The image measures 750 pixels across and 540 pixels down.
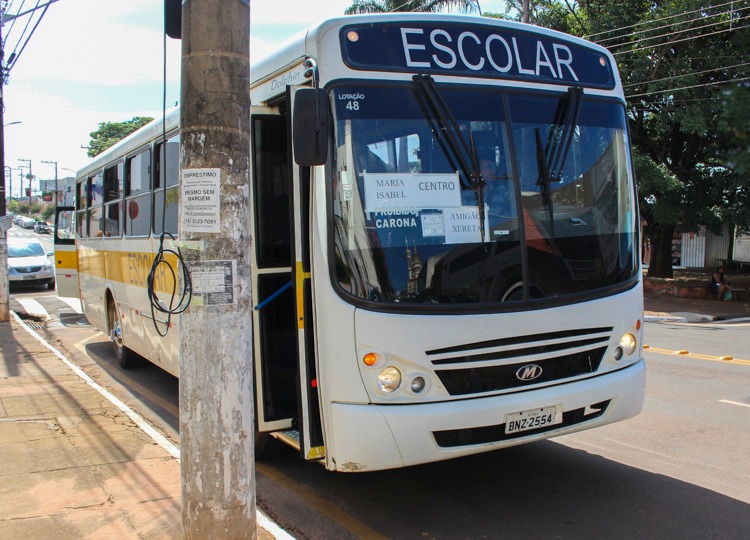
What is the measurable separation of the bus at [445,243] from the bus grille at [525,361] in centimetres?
1

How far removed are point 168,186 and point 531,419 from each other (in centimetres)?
448

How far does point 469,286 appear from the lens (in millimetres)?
4297

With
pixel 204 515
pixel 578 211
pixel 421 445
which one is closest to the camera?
pixel 204 515

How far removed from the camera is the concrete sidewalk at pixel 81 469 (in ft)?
14.5

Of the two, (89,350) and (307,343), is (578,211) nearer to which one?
(307,343)

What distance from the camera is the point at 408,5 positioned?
89.2 feet

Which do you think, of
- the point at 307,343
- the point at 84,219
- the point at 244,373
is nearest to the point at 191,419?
the point at 244,373

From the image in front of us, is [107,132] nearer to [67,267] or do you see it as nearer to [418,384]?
[67,267]

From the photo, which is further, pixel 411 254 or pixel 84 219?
pixel 84 219

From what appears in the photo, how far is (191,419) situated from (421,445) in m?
1.35

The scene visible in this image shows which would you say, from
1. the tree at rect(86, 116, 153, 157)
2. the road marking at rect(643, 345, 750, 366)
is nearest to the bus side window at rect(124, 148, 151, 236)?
the road marking at rect(643, 345, 750, 366)

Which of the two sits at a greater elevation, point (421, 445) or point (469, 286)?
point (469, 286)

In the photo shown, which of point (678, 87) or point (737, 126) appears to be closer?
point (737, 126)

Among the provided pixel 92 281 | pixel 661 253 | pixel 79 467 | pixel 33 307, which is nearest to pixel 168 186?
pixel 79 467
